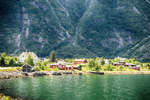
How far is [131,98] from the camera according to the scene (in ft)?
189

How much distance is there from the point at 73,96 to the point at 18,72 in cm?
7297

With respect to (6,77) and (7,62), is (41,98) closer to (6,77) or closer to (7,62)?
(6,77)

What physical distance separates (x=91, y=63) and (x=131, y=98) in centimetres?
9714

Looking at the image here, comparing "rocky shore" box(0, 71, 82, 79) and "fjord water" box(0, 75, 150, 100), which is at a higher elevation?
"rocky shore" box(0, 71, 82, 79)

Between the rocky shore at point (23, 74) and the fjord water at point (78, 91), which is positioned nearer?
the fjord water at point (78, 91)

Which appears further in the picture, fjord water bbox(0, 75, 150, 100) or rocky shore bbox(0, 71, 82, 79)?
rocky shore bbox(0, 71, 82, 79)

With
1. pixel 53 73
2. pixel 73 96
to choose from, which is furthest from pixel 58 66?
pixel 73 96

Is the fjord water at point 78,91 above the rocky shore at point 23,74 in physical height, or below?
below

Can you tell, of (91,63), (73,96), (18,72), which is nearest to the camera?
(73,96)

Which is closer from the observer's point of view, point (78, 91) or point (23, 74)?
point (78, 91)

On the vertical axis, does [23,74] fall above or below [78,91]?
above

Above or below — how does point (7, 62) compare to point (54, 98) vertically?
above

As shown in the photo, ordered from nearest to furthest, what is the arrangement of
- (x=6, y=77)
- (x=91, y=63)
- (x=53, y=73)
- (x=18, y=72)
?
(x=6, y=77) → (x=18, y=72) → (x=53, y=73) → (x=91, y=63)

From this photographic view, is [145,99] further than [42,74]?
No
